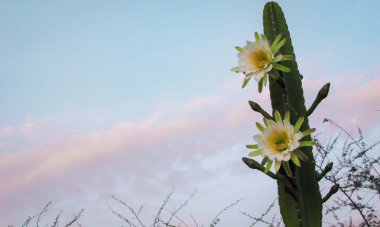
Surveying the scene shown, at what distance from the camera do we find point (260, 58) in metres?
2.86

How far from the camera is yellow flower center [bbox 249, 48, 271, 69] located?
2842 mm

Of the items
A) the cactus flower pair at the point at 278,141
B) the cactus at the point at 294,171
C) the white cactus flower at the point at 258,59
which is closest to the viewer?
the cactus flower pair at the point at 278,141

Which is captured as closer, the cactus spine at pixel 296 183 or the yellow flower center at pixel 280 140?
the yellow flower center at pixel 280 140

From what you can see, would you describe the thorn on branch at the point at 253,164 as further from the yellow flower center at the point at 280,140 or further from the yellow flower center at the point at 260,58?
the yellow flower center at the point at 260,58

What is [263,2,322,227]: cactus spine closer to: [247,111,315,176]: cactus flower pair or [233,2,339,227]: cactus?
[233,2,339,227]: cactus

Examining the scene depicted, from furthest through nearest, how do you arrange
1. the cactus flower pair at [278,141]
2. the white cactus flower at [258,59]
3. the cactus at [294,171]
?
1. the white cactus flower at [258,59]
2. the cactus at [294,171]
3. the cactus flower pair at [278,141]

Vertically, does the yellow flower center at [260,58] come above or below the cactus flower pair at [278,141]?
above

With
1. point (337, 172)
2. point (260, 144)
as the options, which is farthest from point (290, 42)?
point (337, 172)

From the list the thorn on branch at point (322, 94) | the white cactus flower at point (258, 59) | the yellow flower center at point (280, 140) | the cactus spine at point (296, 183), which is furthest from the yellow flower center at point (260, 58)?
the yellow flower center at point (280, 140)

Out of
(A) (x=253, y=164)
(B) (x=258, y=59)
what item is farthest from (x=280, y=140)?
(B) (x=258, y=59)

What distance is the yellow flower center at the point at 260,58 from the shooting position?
2.84 meters

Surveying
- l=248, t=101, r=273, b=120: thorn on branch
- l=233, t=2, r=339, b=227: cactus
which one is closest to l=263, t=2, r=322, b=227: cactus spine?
l=233, t=2, r=339, b=227: cactus

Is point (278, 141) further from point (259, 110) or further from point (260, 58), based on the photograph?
point (260, 58)

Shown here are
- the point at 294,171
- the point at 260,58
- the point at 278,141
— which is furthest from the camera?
the point at 260,58
